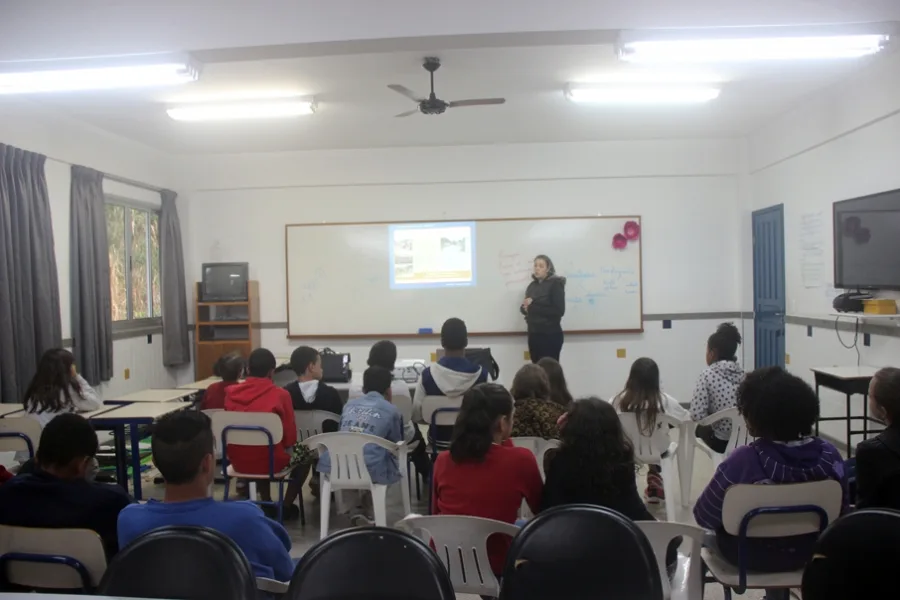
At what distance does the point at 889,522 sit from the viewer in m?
1.39

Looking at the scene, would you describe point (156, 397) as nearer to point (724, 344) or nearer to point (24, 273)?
point (24, 273)

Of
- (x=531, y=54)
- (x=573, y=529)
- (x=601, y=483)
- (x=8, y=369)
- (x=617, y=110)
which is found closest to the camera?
(x=573, y=529)

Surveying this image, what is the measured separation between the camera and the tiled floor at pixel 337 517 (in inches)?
108

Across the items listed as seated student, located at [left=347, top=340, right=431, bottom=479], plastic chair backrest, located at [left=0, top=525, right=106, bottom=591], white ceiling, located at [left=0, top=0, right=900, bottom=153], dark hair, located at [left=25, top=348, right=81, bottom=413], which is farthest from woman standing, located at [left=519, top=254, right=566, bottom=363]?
plastic chair backrest, located at [left=0, top=525, right=106, bottom=591]

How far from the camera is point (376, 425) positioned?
314 centimetres

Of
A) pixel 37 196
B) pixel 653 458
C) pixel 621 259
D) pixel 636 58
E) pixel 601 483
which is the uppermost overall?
pixel 636 58

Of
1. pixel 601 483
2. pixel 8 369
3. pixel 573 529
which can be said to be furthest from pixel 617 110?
pixel 8 369

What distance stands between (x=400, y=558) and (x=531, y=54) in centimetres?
348

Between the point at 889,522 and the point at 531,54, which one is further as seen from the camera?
the point at 531,54

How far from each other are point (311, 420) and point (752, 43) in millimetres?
3047

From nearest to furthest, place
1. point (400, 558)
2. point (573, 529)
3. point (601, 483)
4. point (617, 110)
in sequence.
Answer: point (400, 558), point (573, 529), point (601, 483), point (617, 110)

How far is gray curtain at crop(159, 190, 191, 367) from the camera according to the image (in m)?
6.61

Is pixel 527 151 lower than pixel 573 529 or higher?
higher

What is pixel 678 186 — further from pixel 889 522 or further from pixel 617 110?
pixel 889 522
